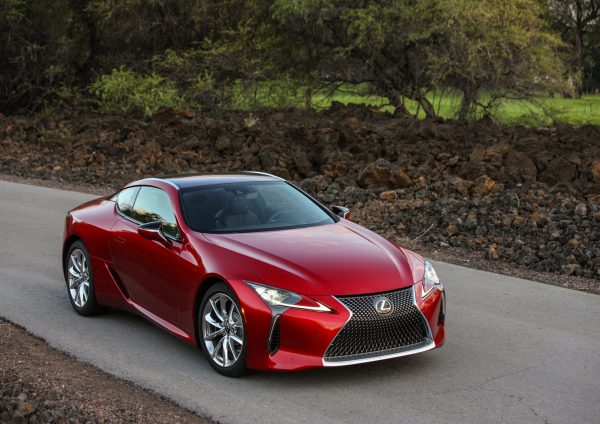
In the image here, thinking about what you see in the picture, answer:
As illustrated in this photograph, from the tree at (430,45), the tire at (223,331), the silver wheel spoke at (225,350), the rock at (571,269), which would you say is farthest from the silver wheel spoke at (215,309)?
the tree at (430,45)

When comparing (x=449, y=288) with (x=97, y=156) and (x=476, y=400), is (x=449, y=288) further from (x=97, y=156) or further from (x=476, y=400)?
(x=97, y=156)

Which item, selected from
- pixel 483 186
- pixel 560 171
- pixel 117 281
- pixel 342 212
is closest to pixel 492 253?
pixel 483 186

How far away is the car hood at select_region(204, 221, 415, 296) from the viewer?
693 centimetres

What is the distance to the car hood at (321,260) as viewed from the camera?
6.93 m

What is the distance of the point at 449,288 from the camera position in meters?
10.6

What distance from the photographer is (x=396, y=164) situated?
64.4 ft

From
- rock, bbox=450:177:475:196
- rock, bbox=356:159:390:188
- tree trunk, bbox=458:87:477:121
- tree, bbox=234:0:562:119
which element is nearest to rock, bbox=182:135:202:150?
tree, bbox=234:0:562:119

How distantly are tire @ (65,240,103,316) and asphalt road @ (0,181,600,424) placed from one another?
4.6 inches

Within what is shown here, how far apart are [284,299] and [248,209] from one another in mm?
1593

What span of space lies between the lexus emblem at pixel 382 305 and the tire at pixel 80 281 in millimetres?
3229

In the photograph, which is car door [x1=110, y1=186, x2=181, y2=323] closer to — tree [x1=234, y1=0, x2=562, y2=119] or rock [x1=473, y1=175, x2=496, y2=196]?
rock [x1=473, y1=175, x2=496, y2=196]

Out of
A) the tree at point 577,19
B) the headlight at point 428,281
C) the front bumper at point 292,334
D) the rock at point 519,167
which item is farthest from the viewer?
the tree at point 577,19

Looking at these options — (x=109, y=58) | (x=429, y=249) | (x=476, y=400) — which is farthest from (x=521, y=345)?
(x=109, y=58)

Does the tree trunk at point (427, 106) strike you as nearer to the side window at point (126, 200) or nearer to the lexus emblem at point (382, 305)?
the side window at point (126, 200)
